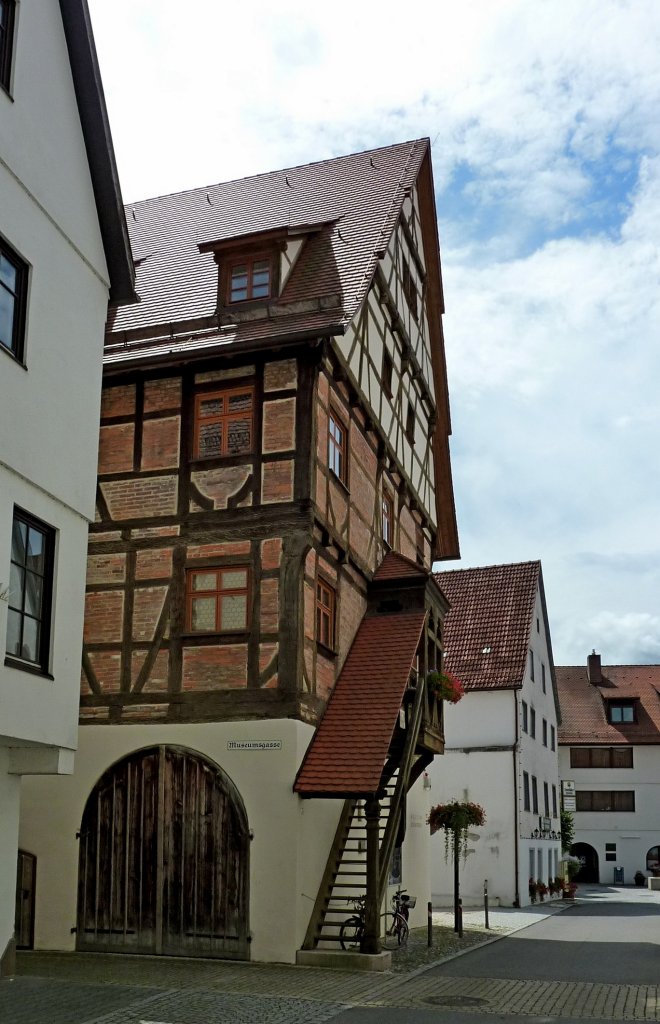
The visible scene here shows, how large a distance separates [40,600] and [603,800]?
5113 centimetres

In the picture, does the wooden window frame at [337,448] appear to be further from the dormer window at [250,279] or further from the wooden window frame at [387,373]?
the wooden window frame at [387,373]

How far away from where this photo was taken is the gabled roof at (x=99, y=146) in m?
14.6

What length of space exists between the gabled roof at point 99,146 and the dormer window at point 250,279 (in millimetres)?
5289

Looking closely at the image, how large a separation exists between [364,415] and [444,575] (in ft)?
65.6

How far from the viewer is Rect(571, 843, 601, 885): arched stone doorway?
59.2m

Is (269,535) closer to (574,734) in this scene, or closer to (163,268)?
(163,268)

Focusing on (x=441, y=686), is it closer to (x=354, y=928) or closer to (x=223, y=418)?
(x=354, y=928)

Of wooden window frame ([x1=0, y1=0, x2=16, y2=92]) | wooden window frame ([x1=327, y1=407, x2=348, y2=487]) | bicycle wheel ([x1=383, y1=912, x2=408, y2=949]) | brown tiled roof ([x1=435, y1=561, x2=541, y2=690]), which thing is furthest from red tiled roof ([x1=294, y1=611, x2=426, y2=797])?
brown tiled roof ([x1=435, y1=561, x2=541, y2=690])

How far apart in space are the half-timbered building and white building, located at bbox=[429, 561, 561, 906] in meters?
14.3

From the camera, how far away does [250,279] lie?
69.8 ft

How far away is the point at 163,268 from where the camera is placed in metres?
23.5

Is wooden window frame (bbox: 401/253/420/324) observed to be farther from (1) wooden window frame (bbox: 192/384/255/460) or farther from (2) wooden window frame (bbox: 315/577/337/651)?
(2) wooden window frame (bbox: 315/577/337/651)

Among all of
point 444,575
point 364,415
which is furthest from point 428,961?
point 444,575

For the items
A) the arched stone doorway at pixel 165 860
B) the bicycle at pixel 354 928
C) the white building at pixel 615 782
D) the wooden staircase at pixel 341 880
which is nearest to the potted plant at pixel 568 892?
the white building at pixel 615 782
